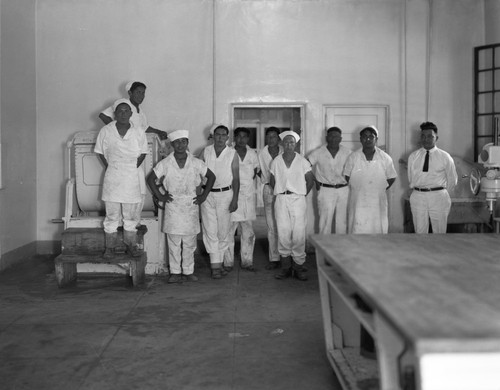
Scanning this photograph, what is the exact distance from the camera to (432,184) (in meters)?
6.08

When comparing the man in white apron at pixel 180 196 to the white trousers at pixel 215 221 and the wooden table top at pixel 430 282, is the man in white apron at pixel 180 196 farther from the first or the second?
the wooden table top at pixel 430 282

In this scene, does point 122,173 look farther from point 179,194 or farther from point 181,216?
point 181,216

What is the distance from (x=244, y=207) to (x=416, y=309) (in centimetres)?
443

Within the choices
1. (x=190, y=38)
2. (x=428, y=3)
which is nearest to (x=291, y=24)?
(x=190, y=38)

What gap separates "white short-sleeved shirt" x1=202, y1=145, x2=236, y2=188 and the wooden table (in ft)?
8.92

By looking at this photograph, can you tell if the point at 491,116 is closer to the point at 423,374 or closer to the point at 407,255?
the point at 407,255

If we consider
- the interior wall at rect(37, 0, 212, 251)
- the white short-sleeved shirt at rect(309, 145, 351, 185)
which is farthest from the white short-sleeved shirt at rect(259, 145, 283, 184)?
the interior wall at rect(37, 0, 212, 251)

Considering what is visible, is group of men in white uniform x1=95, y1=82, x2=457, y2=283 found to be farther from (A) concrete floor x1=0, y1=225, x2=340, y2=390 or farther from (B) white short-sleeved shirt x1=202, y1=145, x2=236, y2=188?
(A) concrete floor x1=0, y1=225, x2=340, y2=390

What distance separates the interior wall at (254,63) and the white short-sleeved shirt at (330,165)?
2.42 feet

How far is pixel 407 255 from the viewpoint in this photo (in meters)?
2.71

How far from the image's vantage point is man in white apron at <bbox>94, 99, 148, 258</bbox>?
529 cm

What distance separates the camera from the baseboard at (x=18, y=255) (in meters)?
6.20

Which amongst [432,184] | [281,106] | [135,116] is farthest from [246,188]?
[432,184]

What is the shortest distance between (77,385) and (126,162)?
276cm
